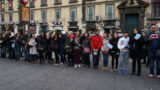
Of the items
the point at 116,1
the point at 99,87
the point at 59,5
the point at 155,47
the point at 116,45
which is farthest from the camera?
the point at 59,5

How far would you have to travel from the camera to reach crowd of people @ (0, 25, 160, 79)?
6402 millimetres

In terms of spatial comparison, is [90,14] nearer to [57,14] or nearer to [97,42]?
[57,14]

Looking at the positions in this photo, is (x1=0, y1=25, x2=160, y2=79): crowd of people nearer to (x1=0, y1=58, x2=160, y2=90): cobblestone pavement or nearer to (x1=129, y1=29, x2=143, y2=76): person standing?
(x1=129, y1=29, x2=143, y2=76): person standing

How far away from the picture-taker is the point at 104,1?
23578 mm

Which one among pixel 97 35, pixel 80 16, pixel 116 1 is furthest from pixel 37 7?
pixel 97 35

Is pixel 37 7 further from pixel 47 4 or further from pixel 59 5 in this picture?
pixel 59 5

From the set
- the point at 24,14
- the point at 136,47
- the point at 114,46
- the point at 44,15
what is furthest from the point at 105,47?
the point at 44,15

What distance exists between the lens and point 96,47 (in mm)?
7703

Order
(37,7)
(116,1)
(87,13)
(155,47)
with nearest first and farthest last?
(155,47), (116,1), (87,13), (37,7)

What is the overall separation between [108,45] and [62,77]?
2650mm

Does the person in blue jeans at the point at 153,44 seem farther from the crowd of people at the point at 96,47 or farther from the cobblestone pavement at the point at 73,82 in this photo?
the cobblestone pavement at the point at 73,82

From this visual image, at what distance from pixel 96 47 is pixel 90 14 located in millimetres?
18272

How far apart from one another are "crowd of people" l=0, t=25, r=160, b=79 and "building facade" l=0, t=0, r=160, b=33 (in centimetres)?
791

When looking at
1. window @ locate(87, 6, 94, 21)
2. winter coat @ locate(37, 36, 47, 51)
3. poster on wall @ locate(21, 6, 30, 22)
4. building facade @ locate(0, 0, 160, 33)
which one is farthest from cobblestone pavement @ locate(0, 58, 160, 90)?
window @ locate(87, 6, 94, 21)
